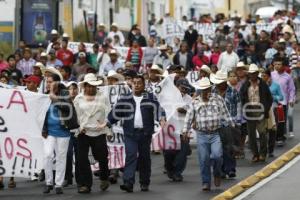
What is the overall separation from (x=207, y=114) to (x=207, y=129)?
9.1 inches

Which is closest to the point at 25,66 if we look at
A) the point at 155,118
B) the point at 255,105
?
the point at 255,105

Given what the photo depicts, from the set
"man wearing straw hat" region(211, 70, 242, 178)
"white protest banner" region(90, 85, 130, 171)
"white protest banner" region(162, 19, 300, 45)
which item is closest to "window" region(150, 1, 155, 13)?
"white protest banner" region(162, 19, 300, 45)

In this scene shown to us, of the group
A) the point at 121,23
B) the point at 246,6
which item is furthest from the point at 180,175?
the point at 246,6

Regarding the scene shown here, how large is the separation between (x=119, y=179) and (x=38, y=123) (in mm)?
2253

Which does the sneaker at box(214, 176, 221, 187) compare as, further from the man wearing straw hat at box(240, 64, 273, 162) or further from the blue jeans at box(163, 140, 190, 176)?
the man wearing straw hat at box(240, 64, 273, 162)

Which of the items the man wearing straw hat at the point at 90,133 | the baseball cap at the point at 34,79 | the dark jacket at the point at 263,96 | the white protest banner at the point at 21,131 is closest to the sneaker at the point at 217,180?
the man wearing straw hat at the point at 90,133

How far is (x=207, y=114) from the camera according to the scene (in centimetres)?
1725

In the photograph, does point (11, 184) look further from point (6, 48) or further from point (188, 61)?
point (6, 48)

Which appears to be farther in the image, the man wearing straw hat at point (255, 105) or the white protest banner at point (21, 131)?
the man wearing straw hat at point (255, 105)

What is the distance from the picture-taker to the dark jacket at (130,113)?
17.6 metres

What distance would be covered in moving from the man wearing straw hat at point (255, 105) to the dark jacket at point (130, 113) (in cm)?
383

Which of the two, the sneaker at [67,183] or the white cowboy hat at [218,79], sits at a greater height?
the white cowboy hat at [218,79]

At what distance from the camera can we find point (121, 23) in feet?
173

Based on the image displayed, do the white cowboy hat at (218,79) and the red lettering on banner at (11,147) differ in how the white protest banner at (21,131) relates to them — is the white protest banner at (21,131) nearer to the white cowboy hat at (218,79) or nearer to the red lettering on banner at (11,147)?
the red lettering on banner at (11,147)
